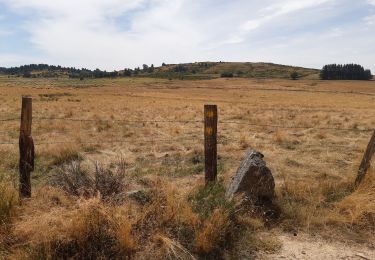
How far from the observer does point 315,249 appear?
16.2ft

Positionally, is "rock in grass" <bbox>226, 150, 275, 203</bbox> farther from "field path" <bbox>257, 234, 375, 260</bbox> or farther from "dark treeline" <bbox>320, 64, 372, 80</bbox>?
"dark treeline" <bbox>320, 64, 372, 80</bbox>

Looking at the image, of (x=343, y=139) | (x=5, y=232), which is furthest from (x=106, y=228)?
(x=343, y=139)

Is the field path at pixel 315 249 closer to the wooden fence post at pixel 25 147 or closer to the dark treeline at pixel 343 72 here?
the wooden fence post at pixel 25 147

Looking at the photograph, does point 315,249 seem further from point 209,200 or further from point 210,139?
point 210,139

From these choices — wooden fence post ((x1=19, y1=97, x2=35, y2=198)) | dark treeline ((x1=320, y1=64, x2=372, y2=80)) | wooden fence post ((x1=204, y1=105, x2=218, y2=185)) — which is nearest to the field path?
wooden fence post ((x1=204, y1=105, x2=218, y2=185))

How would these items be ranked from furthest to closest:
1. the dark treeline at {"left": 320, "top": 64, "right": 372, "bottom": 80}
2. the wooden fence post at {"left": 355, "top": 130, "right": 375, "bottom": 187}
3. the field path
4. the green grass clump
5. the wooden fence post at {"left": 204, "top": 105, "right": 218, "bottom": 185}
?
the dark treeline at {"left": 320, "top": 64, "right": 372, "bottom": 80}
the wooden fence post at {"left": 355, "top": 130, "right": 375, "bottom": 187}
the wooden fence post at {"left": 204, "top": 105, "right": 218, "bottom": 185}
the green grass clump
the field path

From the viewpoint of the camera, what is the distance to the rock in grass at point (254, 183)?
5.71m

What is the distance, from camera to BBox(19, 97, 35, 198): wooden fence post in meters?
5.79

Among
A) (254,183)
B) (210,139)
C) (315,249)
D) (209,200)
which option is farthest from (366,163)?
(209,200)

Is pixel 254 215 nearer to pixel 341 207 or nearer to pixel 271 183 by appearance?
pixel 271 183

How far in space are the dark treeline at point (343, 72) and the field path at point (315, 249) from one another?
141 metres

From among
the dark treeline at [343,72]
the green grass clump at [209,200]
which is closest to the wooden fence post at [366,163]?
the green grass clump at [209,200]

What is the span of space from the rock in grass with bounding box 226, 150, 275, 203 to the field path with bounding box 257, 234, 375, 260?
0.74 meters

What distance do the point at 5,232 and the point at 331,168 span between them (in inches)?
292
